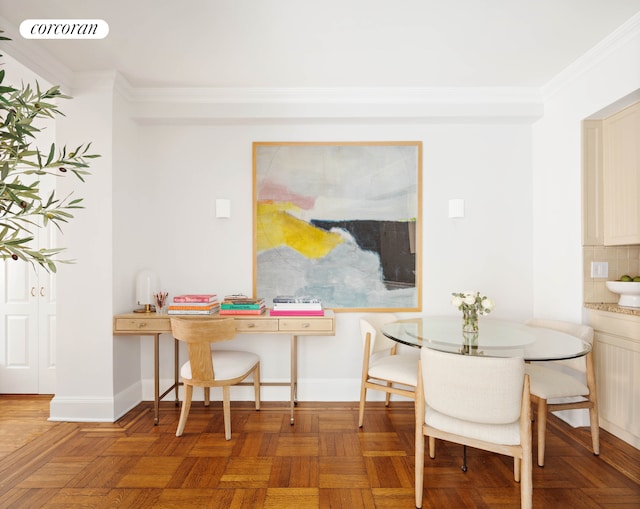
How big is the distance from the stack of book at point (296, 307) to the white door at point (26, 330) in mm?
2291

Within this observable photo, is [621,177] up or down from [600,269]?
up

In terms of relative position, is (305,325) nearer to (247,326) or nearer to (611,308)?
(247,326)

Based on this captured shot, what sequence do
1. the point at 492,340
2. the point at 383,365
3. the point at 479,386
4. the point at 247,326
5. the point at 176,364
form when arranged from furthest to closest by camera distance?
the point at 176,364
the point at 247,326
the point at 383,365
the point at 492,340
the point at 479,386

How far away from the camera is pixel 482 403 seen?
6.66 feet

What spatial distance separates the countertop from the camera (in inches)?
113

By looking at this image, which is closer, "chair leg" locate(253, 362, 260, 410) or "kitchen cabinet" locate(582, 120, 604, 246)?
"kitchen cabinet" locate(582, 120, 604, 246)

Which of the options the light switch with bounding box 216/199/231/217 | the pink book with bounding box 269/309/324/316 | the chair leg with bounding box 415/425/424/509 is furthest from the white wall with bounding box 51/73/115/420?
the chair leg with bounding box 415/425/424/509

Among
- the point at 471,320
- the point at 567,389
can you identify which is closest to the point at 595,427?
the point at 567,389

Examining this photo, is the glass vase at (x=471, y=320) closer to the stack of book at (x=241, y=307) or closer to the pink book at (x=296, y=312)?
the pink book at (x=296, y=312)

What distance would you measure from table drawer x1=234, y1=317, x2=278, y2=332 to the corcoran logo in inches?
87.7

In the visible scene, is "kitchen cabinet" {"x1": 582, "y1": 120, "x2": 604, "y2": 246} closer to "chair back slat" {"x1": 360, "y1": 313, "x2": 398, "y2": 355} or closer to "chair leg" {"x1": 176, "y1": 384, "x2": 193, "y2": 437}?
"chair back slat" {"x1": 360, "y1": 313, "x2": 398, "y2": 355}

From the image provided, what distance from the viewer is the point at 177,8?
247cm

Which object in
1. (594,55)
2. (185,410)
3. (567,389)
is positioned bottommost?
(185,410)

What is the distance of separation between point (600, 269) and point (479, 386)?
1.93 m
